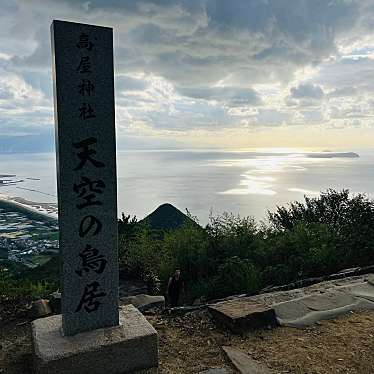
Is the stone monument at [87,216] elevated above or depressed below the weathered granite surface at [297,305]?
above

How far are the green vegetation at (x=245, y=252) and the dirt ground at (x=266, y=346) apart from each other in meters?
2.38

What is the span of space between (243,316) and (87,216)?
1952 mm

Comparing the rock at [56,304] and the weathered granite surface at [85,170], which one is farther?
the rock at [56,304]

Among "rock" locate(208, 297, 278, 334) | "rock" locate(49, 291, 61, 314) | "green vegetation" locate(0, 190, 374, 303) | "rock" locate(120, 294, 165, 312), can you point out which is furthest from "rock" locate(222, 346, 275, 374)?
"green vegetation" locate(0, 190, 374, 303)

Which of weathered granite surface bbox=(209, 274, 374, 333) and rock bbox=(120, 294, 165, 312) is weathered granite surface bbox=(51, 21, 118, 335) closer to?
weathered granite surface bbox=(209, 274, 374, 333)

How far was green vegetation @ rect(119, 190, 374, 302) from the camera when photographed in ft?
22.0

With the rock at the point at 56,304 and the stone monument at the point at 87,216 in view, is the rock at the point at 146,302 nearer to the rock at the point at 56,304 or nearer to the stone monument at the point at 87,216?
the rock at the point at 56,304

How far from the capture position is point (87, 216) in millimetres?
3055

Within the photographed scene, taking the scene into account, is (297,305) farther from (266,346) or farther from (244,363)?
(244,363)

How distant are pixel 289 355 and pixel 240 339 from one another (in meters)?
0.51

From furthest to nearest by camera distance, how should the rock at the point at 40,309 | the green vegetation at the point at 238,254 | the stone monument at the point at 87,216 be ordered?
the green vegetation at the point at 238,254 → the rock at the point at 40,309 → the stone monument at the point at 87,216

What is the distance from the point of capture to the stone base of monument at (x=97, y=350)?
2762 mm

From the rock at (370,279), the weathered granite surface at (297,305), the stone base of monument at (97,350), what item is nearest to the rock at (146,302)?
the weathered granite surface at (297,305)

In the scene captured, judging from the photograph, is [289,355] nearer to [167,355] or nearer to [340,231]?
[167,355]
